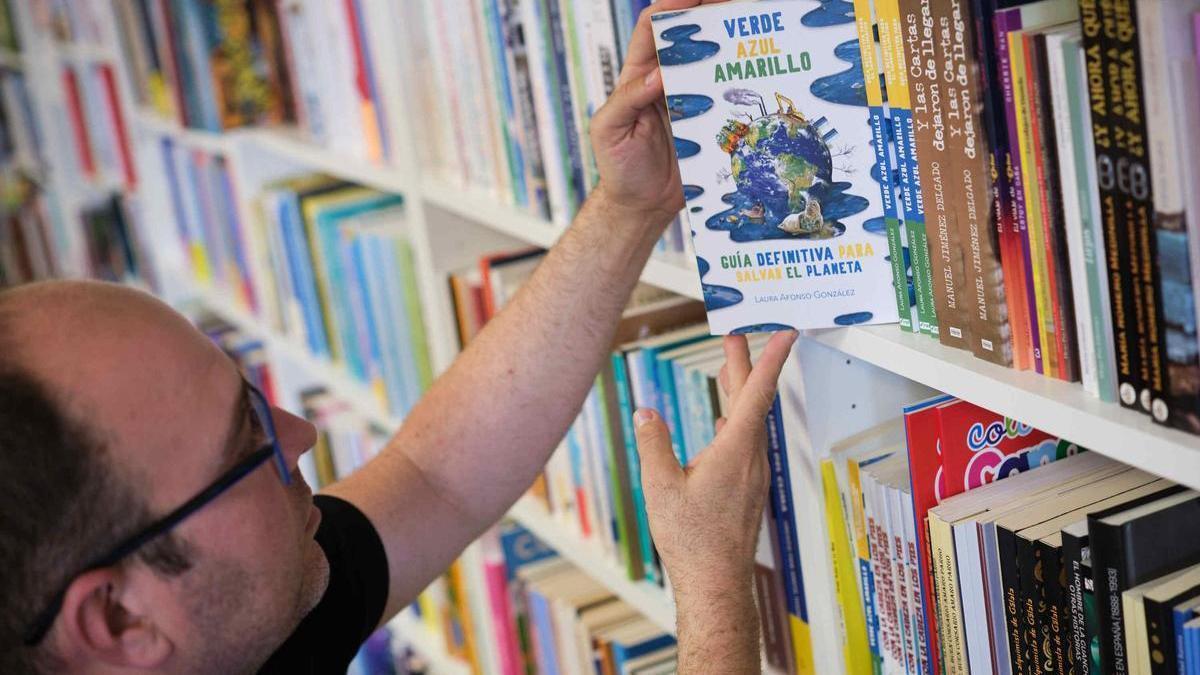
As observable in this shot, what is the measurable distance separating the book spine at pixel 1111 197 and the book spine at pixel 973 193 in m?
0.08

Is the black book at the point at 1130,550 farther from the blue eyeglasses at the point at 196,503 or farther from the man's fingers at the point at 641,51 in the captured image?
the blue eyeglasses at the point at 196,503

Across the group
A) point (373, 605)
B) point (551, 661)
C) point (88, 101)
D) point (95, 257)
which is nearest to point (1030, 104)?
point (373, 605)

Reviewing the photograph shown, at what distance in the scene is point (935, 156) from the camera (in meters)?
0.84

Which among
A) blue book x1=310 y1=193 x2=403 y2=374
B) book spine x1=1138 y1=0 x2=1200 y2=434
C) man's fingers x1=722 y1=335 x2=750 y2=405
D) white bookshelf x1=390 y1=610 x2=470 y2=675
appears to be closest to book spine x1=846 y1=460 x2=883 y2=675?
man's fingers x1=722 y1=335 x2=750 y2=405

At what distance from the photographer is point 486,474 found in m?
1.38

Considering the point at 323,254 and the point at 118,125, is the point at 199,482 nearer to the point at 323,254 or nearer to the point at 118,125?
the point at 323,254

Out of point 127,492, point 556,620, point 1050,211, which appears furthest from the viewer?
point 556,620

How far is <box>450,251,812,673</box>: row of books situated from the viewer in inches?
45.7

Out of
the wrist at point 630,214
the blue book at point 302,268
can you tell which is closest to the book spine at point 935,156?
the wrist at point 630,214

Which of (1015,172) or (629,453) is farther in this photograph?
(629,453)

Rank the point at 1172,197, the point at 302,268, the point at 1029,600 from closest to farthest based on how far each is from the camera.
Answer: the point at 1172,197 → the point at 1029,600 → the point at 302,268

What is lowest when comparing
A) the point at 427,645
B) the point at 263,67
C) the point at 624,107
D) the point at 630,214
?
the point at 427,645

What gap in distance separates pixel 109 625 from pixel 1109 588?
2.49 feet

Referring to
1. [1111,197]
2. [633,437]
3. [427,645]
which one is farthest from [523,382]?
[427,645]
